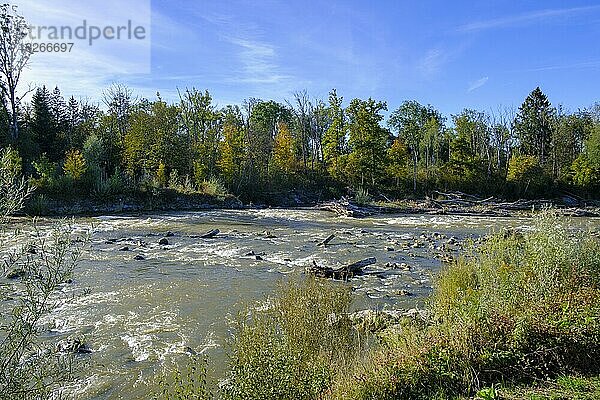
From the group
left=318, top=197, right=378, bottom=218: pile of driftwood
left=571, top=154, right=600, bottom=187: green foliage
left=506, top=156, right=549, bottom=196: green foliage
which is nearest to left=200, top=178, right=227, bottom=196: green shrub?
left=318, top=197, right=378, bottom=218: pile of driftwood

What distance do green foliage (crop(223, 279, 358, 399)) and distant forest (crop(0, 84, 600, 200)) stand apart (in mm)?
28203

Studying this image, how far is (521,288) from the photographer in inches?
287

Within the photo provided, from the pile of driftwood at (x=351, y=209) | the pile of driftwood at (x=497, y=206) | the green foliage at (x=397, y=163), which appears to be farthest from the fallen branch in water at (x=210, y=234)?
the green foliage at (x=397, y=163)

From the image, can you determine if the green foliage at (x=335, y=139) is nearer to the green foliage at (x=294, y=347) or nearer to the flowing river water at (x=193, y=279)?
the flowing river water at (x=193, y=279)

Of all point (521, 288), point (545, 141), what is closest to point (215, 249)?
point (521, 288)

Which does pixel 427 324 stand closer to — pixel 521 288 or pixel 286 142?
pixel 521 288

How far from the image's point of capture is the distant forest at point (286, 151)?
116ft

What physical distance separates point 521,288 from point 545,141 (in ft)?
181

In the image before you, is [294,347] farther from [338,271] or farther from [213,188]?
[213,188]

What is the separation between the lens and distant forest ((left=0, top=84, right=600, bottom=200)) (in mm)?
35406

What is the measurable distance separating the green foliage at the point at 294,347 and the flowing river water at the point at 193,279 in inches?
56.0

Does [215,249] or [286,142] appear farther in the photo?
[286,142]

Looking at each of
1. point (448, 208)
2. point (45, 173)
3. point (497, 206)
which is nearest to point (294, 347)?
point (45, 173)

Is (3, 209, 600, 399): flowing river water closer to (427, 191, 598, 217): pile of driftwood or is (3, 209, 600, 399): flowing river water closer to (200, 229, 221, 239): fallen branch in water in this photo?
(200, 229, 221, 239): fallen branch in water
